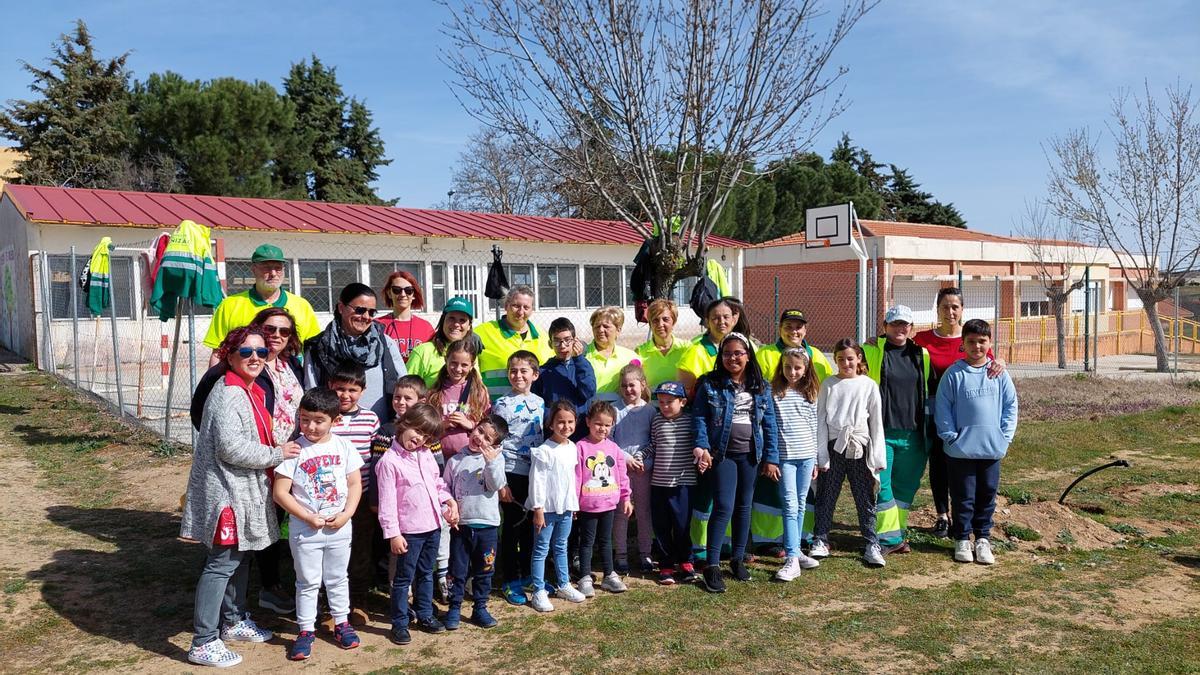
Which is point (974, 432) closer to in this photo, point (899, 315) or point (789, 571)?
point (899, 315)

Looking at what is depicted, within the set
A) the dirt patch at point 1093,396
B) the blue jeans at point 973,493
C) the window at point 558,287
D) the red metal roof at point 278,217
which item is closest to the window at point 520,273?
the window at point 558,287

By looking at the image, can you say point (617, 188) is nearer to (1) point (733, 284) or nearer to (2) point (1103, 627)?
(2) point (1103, 627)

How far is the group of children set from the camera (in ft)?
11.9

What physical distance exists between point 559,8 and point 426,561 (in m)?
5.82

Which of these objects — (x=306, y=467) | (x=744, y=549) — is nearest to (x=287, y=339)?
(x=306, y=467)

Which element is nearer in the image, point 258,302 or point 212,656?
point 212,656

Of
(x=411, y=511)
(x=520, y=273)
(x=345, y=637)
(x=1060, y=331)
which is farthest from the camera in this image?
(x=520, y=273)

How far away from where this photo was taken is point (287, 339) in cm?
392

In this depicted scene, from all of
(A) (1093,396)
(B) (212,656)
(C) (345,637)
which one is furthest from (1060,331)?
(B) (212,656)

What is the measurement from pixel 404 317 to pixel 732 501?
220cm

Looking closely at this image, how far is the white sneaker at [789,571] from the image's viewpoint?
4.54 meters

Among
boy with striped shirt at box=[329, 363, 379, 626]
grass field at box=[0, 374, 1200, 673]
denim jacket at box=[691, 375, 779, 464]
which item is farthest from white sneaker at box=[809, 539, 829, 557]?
boy with striped shirt at box=[329, 363, 379, 626]

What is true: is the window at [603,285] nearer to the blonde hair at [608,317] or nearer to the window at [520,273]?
the window at [520,273]

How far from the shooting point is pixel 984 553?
4926 millimetres
